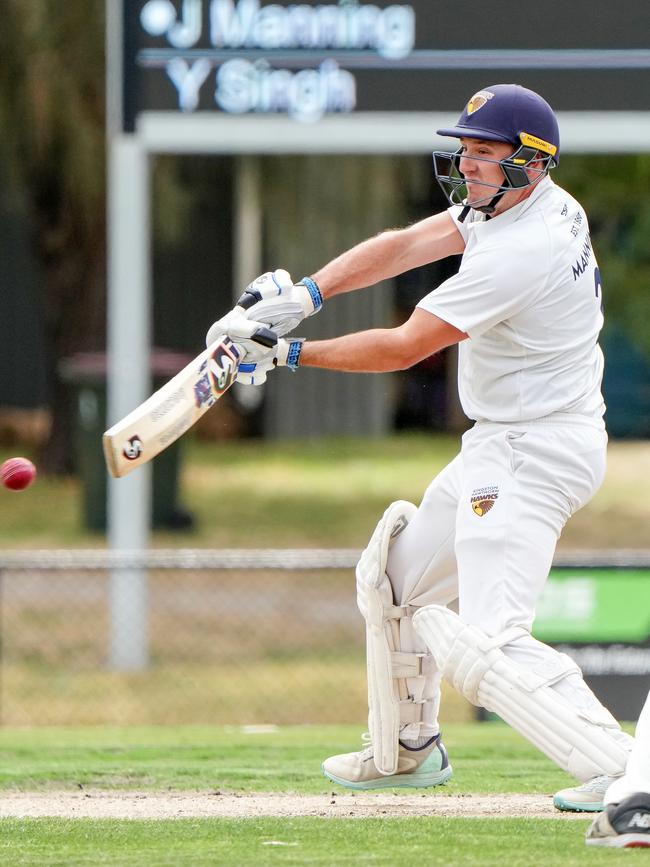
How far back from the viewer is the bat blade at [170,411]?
4.41 m

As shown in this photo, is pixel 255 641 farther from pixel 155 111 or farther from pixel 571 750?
pixel 571 750

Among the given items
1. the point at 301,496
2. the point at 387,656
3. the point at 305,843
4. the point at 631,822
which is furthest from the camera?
the point at 301,496

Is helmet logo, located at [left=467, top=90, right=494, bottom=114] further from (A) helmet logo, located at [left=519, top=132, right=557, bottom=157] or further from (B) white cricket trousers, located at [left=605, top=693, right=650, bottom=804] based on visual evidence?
(B) white cricket trousers, located at [left=605, top=693, right=650, bottom=804]

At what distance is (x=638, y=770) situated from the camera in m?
4.03

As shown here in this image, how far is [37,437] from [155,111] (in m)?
10.8

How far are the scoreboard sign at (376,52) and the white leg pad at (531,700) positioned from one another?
6.08 meters

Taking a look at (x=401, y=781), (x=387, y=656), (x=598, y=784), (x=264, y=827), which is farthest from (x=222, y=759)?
(x=598, y=784)

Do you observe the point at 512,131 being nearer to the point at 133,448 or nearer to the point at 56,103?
the point at 133,448

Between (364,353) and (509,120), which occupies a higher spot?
(509,120)

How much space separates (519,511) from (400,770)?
3.48ft

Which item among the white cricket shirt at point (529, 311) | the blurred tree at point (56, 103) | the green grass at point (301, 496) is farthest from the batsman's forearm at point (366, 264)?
the blurred tree at point (56, 103)

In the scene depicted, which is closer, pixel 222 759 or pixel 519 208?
pixel 519 208

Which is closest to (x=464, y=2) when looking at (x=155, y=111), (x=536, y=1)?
(x=536, y=1)

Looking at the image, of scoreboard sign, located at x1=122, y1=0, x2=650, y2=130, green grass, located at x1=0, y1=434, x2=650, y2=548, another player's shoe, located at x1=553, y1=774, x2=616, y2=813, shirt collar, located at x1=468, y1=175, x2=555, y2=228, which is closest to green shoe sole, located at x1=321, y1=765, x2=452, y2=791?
another player's shoe, located at x1=553, y1=774, x2=616, y2=813
